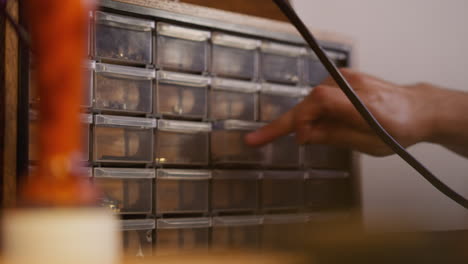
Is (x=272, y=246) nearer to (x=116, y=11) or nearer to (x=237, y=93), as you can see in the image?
(x=237, y=93)

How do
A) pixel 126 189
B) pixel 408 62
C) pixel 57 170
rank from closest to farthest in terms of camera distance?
pixel 57 170, pixel 126 189, pixel 408 62

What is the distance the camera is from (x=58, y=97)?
0.25 meters

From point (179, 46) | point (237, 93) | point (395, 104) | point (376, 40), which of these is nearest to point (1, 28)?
point (179, 46)

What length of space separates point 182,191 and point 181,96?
0.51 ft

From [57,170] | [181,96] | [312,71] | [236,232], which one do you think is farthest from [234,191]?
[57,170]

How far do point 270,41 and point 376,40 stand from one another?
432 mm

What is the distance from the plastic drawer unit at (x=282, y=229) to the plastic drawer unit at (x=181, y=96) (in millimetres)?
228

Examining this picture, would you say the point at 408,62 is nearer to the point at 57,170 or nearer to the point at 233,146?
the point at 233,146

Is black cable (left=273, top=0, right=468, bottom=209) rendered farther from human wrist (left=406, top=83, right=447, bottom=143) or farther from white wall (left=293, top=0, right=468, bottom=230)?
white wall (left=293, top=0, right=468, bottom=230)

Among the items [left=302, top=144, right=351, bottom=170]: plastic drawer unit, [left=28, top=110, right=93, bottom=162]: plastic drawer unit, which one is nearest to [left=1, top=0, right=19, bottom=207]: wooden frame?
[left=28, top=110, right=93, bottom=162]: plastic drawer unit

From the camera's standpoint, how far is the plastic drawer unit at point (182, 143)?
0.79 meters

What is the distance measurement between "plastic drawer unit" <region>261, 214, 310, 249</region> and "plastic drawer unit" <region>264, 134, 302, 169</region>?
0.31 feet

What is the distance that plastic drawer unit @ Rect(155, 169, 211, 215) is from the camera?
779mm

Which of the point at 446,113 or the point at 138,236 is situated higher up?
the point at 446,113
